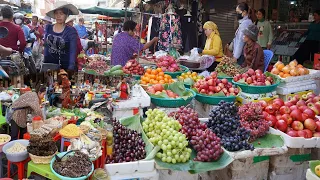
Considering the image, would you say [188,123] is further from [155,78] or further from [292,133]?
[155,78]

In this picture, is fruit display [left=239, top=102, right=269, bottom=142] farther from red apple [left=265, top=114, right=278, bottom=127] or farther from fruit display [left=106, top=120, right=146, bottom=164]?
fruit display [left=106, top=120, right=146, bottom=164]

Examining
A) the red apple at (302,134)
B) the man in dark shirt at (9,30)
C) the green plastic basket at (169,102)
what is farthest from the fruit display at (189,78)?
the man in dark shirt at (9,30)

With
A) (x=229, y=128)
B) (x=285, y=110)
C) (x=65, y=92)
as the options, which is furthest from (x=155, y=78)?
(x=285, y=110)

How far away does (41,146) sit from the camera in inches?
105

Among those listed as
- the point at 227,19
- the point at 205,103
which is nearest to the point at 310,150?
the point at 205,103

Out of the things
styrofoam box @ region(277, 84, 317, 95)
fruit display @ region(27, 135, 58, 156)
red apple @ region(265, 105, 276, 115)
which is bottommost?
fruit display @ region(27, 135, 58, 156)

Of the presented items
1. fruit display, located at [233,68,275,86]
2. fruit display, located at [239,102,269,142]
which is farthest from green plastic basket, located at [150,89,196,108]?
fruit display, located at [233,68,275,86]

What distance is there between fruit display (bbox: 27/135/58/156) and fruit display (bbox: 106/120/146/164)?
1.68 feet

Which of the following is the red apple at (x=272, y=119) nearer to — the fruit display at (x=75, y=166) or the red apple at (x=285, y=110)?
the red apple at (x=285, y=110)

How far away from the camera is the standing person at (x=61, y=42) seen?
493 centimetres

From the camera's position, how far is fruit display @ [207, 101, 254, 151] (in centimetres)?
292

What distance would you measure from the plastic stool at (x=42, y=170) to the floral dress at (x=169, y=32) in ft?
17.9

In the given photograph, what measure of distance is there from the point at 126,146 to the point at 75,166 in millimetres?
515

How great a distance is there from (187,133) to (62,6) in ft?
10.3
